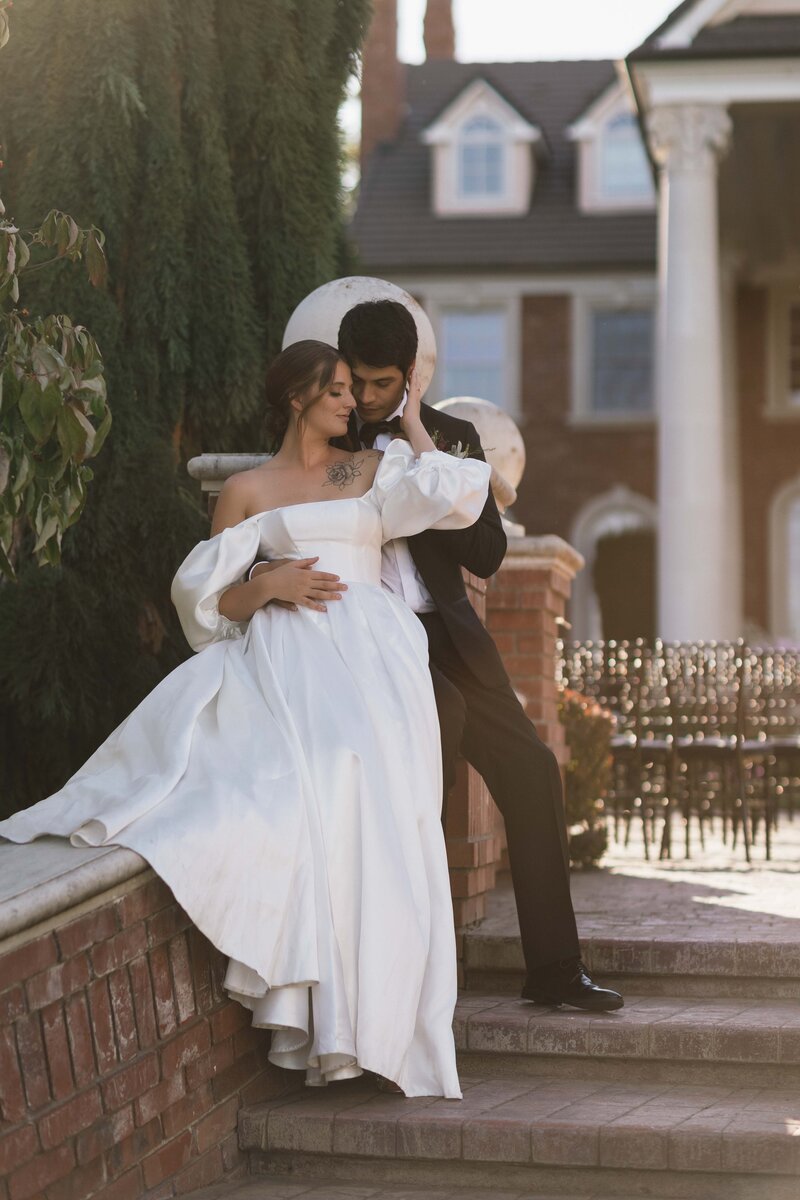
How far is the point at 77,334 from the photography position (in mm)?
3889

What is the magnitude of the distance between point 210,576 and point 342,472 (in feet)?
1.53

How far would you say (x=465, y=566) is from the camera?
491cm

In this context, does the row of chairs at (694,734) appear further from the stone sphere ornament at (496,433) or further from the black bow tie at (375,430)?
the black bow tie at (375,430)

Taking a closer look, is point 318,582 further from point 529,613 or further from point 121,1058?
point 529,613

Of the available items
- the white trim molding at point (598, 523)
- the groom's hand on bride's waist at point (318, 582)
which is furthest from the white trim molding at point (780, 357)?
the groom's hand on bride's waist at point (318, 582)

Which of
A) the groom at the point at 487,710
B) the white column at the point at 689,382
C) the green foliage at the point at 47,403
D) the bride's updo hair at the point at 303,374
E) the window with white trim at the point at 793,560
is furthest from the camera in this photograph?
the window with white trim at the point at 793,560

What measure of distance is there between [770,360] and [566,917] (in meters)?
20.5

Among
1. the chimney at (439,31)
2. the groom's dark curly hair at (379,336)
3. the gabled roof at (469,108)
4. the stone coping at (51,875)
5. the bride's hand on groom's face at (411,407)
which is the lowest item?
the stone coping at (51,875)

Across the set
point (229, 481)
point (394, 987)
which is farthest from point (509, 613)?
point (394, 987)

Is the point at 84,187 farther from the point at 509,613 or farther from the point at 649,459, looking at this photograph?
the point at 649,459

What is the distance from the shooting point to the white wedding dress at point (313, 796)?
4.09 meters

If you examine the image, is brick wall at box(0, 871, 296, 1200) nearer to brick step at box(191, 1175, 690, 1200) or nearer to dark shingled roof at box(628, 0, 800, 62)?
brick step at box(191, 1175, 690, 1200)

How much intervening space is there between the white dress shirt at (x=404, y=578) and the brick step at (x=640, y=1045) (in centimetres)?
115

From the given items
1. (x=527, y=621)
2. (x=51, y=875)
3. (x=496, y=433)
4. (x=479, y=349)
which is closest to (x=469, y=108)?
(x=479, y=349)
